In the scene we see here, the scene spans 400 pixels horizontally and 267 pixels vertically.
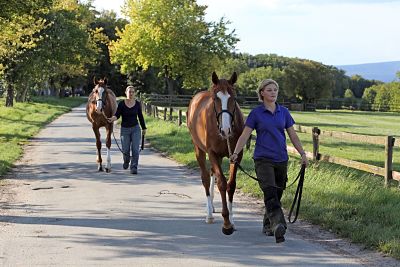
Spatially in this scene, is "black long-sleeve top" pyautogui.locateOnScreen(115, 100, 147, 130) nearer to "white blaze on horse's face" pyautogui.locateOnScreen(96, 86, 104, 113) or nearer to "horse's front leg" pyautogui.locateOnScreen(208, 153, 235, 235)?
"white blaze on horse's face" pyautogui.locateOnScreen(96, 86, 104, 113)

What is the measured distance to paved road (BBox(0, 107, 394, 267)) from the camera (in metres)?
6.19

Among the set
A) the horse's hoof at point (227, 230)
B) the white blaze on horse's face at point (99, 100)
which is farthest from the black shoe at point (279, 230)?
the white blaze on horse's face at point (99, 100)

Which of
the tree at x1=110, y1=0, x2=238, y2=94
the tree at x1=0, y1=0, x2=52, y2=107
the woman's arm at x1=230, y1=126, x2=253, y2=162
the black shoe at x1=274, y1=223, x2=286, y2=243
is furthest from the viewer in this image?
the tree at x1=110, y1=0, x2=238, y2=94

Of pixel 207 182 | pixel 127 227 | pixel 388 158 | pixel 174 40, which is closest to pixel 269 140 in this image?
pixel 207 182

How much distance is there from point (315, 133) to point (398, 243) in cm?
666

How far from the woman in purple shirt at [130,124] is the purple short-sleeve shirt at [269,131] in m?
6.56

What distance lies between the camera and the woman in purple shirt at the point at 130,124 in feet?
43.2

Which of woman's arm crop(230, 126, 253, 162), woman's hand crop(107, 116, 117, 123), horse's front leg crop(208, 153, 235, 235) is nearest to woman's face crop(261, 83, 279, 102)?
woman's arm crop(230, 126, 253, 162)

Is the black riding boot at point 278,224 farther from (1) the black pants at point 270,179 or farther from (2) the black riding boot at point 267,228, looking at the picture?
(2) the black riding boot at point 267,228

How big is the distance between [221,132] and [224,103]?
1.29ft

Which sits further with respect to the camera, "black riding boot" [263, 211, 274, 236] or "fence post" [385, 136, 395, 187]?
"fence post" [385, 136, 395, 187]

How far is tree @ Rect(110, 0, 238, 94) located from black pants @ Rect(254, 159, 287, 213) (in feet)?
129

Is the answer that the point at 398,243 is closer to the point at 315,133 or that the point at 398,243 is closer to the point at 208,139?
the point at 208,139

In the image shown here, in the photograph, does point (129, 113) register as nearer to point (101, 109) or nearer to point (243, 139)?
point (101, 109)
